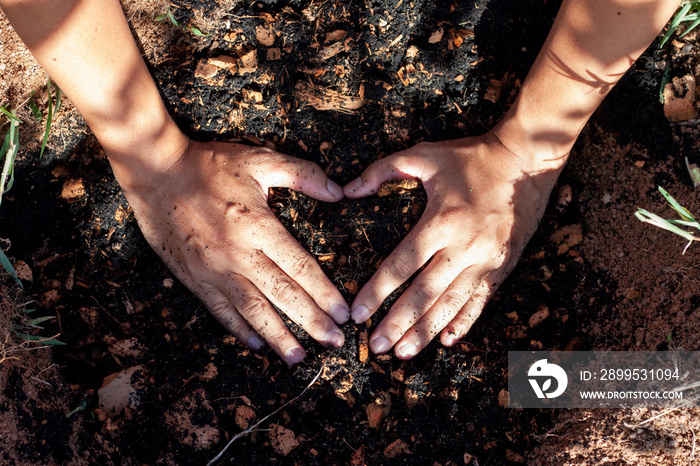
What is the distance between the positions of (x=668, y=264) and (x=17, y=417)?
2163 millimetres

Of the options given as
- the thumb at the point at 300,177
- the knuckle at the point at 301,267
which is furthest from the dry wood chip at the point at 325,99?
the knuckle at the point at 301,267

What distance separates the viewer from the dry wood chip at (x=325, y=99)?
1835 mm

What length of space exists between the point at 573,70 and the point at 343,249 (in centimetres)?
101

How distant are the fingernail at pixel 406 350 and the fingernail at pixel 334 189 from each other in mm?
612

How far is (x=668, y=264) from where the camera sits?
1.58 meters

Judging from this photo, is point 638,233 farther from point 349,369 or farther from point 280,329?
point 280,329

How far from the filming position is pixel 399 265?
1702 mm

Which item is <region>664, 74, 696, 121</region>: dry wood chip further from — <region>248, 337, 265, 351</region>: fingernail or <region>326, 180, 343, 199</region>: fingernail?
<region>248, 337, 265, 351</region>: fingernail

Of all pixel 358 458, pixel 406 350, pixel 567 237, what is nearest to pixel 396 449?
pixel 358 458

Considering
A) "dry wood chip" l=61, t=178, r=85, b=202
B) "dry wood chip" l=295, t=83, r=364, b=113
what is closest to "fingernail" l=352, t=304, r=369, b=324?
"dry wood chip" l=295, t=83, r=364, b=113

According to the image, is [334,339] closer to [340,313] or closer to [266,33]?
[340,313]

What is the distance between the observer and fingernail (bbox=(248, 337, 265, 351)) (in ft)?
5.73

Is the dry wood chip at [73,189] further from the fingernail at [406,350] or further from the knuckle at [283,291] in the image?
the fingernail at [406,350]

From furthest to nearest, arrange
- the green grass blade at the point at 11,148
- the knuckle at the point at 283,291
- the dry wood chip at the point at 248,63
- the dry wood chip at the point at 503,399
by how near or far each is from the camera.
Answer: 1. the dry wood chip at the point at 248,63
2. the knuckle at the point at 283,291
3. the dry wood chip at the point at 503,399
4. the green grass blade at the point at 11,148
